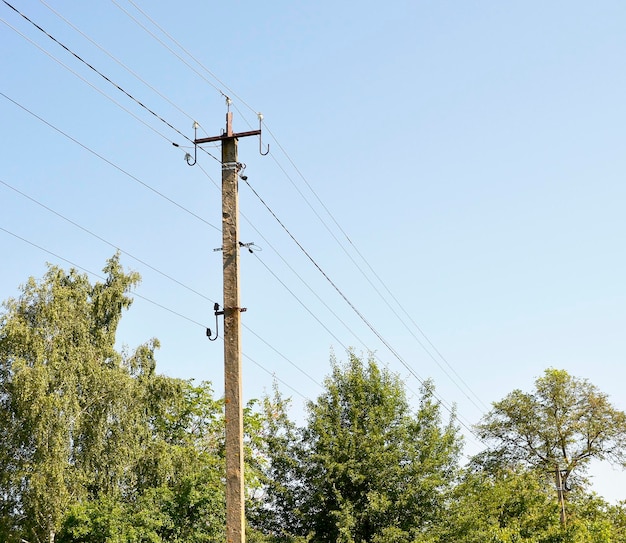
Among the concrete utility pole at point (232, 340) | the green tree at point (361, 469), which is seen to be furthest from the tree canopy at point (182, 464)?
the concrete utility pole at point (232, 340)

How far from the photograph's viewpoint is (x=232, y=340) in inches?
480

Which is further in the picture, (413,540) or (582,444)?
(582,444)

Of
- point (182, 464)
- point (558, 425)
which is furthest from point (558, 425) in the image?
point (182, 464)

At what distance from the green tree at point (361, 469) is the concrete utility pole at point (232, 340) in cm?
1385

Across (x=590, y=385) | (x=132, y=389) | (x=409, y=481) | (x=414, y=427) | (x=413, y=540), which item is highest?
(x=590, y=385)

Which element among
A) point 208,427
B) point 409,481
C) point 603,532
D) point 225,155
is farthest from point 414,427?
point 208,427

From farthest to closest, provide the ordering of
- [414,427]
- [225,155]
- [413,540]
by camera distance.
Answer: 1. [414,427]
2. [413,540]
3. [225,155]

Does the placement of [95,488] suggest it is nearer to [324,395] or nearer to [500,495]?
[324,395]

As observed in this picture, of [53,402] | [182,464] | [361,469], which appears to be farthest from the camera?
[182,464]

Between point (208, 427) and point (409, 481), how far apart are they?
20.1 metres

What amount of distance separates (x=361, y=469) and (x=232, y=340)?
14.9 meters

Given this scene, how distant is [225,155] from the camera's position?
1328cm

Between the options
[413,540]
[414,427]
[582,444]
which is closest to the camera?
[413,540]

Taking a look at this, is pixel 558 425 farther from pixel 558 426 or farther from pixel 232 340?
pixel 232 340
